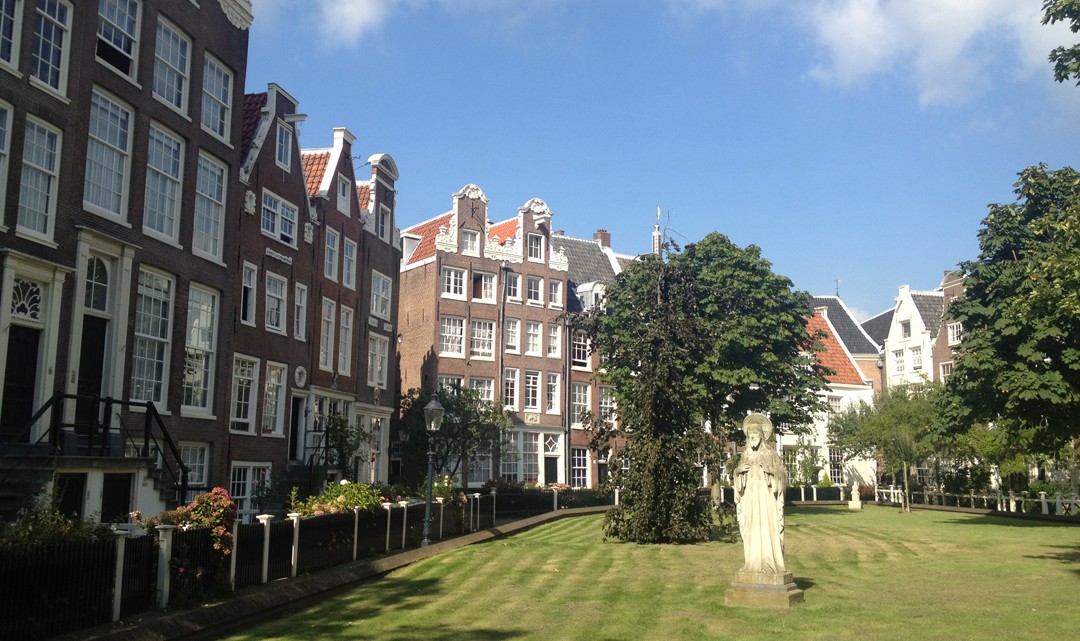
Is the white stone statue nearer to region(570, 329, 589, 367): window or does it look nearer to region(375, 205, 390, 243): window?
region(375, 205, 390, 243): window

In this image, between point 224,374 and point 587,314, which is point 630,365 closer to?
point 587,314

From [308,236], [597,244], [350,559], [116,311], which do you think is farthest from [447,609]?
[597,244]

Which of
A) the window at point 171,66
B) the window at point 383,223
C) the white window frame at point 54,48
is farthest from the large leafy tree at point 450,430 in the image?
the white window frame at point 54,48

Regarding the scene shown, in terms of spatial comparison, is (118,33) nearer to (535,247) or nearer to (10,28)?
(10,28)

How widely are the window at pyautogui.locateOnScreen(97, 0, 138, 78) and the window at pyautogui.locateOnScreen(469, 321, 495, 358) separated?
99.4ft

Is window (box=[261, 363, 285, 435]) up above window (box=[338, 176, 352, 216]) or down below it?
below

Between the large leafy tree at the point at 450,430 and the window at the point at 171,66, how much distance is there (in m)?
21.4

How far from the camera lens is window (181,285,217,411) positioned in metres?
24.5

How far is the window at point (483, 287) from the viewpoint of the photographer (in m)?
51.9

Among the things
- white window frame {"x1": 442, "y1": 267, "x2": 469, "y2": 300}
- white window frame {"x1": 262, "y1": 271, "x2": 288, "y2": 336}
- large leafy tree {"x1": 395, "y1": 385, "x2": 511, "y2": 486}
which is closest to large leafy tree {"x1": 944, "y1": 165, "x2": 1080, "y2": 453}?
large leafy tree {"x1": 395, "y1": 385, "x2": 511, "y2": 486}

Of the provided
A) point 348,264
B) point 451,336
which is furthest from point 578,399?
point 348,264

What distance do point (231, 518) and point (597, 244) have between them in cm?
5082

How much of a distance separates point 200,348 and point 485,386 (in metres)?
27.2

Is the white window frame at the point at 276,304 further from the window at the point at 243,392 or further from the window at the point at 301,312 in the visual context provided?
the window at the point at 243,392
